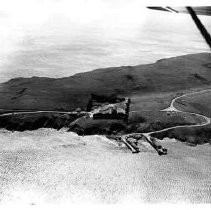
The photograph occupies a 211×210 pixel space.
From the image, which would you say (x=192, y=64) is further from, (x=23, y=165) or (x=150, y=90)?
(x=23, y=165)

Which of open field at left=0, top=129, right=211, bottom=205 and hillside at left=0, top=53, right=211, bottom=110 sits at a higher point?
open field at left=0, top=129, right=211, bottom=205

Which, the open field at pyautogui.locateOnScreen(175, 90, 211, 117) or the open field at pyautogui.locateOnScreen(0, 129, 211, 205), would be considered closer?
the open field at pyautogui.locateOnScreen(0, 129, 211, 205)

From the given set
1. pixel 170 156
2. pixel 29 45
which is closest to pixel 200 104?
pixel 170 156

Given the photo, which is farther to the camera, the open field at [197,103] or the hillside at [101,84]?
the hillside at [101,84]

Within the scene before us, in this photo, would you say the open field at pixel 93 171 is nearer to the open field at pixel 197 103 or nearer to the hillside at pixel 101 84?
the hillside at pixel 101 84

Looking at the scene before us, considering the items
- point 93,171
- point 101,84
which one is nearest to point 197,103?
point 101,84

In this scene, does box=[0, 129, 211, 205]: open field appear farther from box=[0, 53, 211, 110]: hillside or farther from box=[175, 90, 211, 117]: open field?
box=[175, 90, 211, 117]: open field
